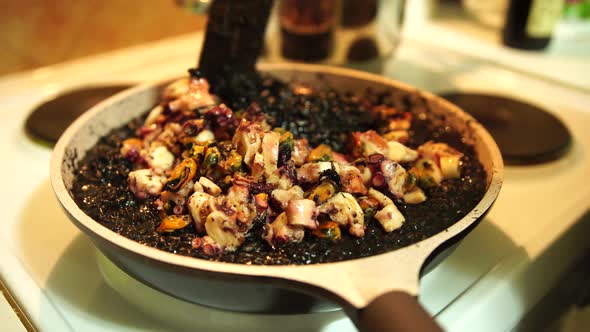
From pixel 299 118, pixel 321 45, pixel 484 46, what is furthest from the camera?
pixel 484 46

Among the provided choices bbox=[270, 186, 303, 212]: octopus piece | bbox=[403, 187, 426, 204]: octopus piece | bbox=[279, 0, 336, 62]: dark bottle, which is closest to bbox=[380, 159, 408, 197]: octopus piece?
bbox=[403, 187, 426, 204]: octopus piece

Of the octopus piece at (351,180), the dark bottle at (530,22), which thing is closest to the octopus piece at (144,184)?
the octopus piece at (351,180)

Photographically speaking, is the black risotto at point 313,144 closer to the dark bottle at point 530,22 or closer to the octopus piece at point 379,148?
the octopus piece at point 379,148

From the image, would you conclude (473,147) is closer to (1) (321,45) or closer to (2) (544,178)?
(2) (544,178)

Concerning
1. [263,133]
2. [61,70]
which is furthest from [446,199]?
[61,70]

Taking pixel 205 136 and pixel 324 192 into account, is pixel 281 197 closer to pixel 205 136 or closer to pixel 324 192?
pixel 324 192

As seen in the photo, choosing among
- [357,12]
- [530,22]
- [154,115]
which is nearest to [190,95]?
[154,115]

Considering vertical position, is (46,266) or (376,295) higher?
(376,295)
